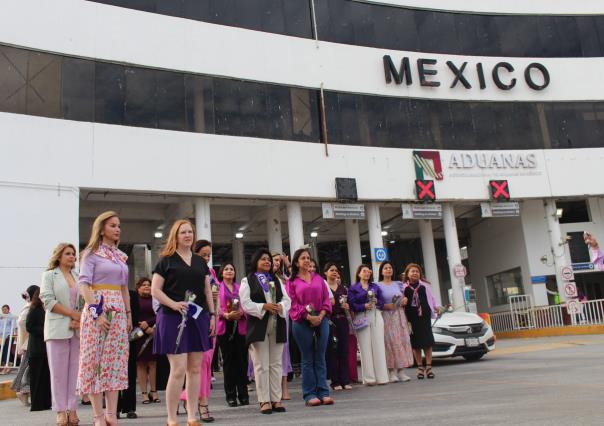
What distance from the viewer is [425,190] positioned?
863 inches

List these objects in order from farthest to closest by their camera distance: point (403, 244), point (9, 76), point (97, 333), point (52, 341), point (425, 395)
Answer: point (403, 244) < point (9, 76) < point (425, 395) < point (52, 341) < point (97, 333)

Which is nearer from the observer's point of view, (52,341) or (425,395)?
(52,341)

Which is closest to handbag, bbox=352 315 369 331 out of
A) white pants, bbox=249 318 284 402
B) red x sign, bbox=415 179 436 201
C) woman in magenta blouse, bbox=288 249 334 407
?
woman in magenta blouse, bbox=288 249 334 407

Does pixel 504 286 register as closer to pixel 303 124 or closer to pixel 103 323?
pixel 303 124

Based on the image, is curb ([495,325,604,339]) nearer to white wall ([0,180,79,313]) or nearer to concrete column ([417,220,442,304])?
concrete column ([417,220,442,304])

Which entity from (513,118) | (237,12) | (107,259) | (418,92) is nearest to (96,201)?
(237,12)

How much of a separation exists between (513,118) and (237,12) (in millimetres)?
11527

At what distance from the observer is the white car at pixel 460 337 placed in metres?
12.2

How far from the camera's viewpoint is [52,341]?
19.9ft

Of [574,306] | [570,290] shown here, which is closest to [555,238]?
[570,290]

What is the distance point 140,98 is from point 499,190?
532 inches

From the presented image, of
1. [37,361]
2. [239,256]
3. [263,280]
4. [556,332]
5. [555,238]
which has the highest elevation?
[239,256]

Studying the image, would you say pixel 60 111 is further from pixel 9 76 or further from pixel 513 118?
pixel 513 118

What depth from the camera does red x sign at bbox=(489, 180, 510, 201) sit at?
22828 mm
